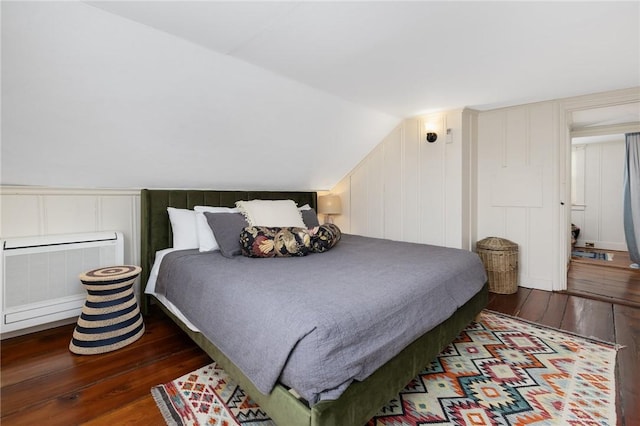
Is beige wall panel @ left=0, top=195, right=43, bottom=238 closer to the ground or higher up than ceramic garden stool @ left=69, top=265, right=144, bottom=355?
higher up

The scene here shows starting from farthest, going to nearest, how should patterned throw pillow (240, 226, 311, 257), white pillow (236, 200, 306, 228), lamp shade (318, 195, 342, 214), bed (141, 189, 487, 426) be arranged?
1. lamp shade (318, 195, 342, 214)
2. white pillow (236, 200, 306, 228)
3. patterned throw pillow (240, 226, 311, 257)
4. bed (141, 189, 487, 426)

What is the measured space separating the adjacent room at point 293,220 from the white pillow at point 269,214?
0.02 m

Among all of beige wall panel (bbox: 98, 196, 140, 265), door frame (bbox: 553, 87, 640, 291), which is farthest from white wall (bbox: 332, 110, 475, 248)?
beige wall panel (bbox: 98, 196, 140, 265)

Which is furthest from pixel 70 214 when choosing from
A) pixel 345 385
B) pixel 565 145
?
pixel 565 145

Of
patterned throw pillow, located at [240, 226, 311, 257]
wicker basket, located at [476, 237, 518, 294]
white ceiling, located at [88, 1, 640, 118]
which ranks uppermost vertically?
white ceiling, located at [88, 1, 640, 118]

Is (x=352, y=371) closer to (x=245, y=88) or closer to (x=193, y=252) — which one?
(x=193, y=252)

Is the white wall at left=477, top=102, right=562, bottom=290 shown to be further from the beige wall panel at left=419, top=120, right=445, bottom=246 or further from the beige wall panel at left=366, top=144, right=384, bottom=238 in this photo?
the beige wall panel at left=366, top=144, right=384, bottom=238

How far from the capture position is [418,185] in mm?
3887

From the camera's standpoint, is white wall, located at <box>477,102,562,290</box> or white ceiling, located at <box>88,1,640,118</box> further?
white wall, located at <box>477,102,562,290</box>

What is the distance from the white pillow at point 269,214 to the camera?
2883mm

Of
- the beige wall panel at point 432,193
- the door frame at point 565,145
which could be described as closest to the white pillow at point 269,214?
the beige wall panel at point 432,193

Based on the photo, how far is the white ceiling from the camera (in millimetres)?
1647

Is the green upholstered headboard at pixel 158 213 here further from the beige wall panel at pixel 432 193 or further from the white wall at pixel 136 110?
the beige wall panel at pixel 432 193

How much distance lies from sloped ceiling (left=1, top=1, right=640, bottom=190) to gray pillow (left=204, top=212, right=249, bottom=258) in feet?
2.09
